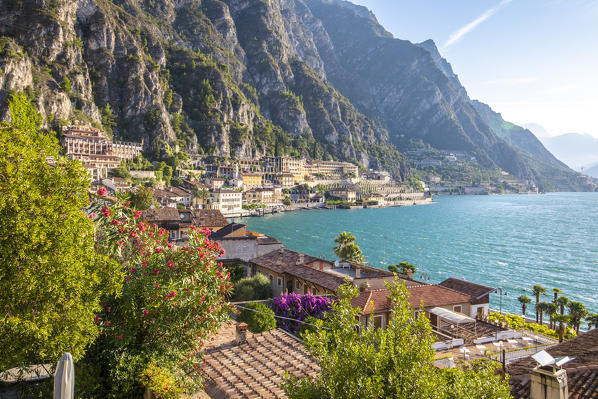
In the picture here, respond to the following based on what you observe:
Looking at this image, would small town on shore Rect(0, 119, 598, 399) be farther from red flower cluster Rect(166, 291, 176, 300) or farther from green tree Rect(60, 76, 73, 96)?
green tree Rect(60, 76, 73, 96)

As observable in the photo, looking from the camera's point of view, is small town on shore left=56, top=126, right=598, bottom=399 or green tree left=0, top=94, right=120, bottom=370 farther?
small town on shore left=56, top=126, right=598, bottom=399

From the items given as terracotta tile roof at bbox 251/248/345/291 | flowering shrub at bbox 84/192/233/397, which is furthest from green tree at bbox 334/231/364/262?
flowering shrub at bbox 84/192/233/397

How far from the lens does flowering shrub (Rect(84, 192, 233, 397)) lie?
8164 millimetres

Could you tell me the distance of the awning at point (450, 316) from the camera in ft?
61.3

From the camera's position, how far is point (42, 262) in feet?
21.2

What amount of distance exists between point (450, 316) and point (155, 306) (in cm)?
1575

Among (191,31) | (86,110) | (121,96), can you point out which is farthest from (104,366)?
(191,31)

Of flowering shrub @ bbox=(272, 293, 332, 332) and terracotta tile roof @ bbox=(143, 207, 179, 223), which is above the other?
terracotta tile roof @ bbox=(143, 207, 179, 223)

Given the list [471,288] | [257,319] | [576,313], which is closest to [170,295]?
[257,319]

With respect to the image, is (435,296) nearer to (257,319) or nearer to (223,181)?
(257,319)

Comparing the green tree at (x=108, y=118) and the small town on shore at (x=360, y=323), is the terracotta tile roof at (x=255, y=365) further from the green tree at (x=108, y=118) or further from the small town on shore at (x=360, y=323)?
the green tree at (x=108, y=118)

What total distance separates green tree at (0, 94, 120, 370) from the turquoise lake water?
43.3m

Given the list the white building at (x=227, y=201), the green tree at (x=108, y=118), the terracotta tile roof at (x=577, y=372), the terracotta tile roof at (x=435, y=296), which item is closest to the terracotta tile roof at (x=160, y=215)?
the terracotta tile roof at (x=435, y=296)

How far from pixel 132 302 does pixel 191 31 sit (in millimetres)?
216784
